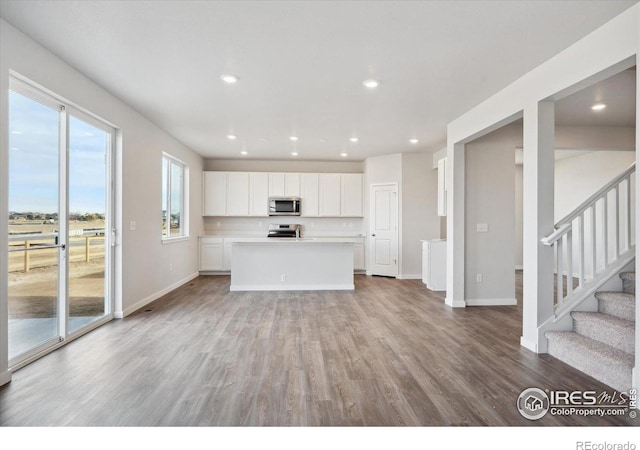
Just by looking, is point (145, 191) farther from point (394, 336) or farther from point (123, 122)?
point (394, 336)

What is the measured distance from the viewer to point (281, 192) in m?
8.41

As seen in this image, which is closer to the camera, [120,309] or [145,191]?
[120,309]

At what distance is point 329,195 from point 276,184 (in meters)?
1.28

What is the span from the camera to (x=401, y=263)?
7602 mm

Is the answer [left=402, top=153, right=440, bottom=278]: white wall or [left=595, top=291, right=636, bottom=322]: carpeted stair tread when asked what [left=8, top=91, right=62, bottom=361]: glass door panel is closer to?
[left=595, top=291, right=636, bottom=322]: carpeted stair tread

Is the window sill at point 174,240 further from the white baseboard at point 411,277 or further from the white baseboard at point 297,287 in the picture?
the white baseboard at point 411,277

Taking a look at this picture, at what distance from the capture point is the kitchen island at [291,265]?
629cm

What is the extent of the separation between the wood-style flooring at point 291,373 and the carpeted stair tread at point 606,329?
40cm

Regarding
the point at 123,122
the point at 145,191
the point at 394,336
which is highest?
the point at 123,122

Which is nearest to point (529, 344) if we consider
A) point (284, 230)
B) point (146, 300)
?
point (146, 300)
